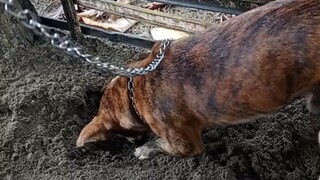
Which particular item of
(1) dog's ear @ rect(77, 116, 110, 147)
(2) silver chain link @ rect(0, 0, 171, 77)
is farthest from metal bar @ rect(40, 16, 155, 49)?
(2) silver chain link @ rect(0, 0, 171, 77)

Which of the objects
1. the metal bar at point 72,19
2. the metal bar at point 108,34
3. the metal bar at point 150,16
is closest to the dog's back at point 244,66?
the metal bar at point 150,16

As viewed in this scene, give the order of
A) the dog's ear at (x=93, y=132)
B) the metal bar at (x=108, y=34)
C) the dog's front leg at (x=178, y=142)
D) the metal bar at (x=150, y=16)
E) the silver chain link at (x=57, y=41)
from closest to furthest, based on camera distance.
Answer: the silver chain link at (x=57, y=41) → the dog's front leg at (x=178, y=142) → the dog's ear at (x=93, y=132) → the metal bar at (x=150, y=16) → the metal bar at (x=108, y=34)

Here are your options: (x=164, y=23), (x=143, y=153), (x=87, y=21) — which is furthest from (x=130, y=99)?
(x=87, y=21)

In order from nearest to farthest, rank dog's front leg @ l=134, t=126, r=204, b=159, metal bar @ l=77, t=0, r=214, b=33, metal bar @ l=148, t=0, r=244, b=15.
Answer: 1. dog's front leg @ l=134, t=126, r=204, b=159
2. metal bar @ l=148, t=0, r=244, b=15
3. metal bar @ l=77, t=0, r=214, b=33

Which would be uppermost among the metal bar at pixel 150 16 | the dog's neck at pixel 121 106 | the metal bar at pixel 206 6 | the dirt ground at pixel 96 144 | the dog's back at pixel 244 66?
the metal bar at pixel 206 6

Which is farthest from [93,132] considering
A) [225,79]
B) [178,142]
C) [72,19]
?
[72,19]

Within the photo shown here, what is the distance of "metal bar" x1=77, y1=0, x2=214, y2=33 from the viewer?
3841 millimetres

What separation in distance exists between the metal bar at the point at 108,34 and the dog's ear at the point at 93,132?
0.82 m

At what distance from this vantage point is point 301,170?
3.21 metres

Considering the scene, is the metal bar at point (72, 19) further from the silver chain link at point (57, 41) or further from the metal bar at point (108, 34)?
the silver chain link at point (57, 41)

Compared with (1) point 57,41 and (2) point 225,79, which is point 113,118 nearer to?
(2) point 225,79

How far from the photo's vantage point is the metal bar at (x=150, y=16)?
12.6 ft

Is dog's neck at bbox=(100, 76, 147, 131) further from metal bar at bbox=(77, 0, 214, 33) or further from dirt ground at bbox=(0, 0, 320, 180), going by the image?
metal bar at bbox=(77, 0, 214, 33)

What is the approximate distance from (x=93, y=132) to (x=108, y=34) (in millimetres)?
1006
